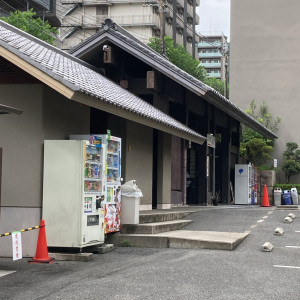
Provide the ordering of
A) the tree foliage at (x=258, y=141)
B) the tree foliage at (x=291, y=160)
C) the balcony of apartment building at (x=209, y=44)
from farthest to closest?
the balcony of apartment building at (x=209, y=44) < the tree foliage at (x=291, y=160) < the tree foliage at (x=258, y=141)

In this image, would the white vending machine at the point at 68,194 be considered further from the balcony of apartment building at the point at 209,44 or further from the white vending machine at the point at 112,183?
the balcony of apartment building at the point at 209,44

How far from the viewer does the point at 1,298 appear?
22.6 feet

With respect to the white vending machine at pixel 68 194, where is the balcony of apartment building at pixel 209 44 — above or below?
above

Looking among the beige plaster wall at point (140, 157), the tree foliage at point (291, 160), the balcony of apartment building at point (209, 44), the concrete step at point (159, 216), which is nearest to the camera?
the concrete step at point (159, 216)

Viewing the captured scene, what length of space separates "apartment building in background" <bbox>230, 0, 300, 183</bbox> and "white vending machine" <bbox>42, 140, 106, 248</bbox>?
26807 mm

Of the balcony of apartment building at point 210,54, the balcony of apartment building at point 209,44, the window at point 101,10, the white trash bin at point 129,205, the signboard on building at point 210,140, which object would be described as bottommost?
the white trash bin at point 129,205

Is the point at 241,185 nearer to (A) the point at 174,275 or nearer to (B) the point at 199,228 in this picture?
(B) the point at 199,228

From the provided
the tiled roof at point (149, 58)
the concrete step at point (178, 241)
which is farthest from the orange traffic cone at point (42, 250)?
the tiled roof at point (149, 58)

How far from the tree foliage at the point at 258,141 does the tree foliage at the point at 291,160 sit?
1.00 m

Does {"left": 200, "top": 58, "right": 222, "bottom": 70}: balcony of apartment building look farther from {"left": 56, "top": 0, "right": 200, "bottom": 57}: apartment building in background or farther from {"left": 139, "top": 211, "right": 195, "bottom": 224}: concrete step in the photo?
{"left": 139, "top": 211, "right": 195, "bottom": 224}: concrete step

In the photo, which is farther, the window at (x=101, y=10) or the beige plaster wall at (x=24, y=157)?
the window at (x=101, y=10)

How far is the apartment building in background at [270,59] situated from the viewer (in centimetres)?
3562

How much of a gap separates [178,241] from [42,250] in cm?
295

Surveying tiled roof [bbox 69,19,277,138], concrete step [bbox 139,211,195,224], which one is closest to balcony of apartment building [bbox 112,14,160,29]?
tiled roof [bbox 69,19,277,138]
